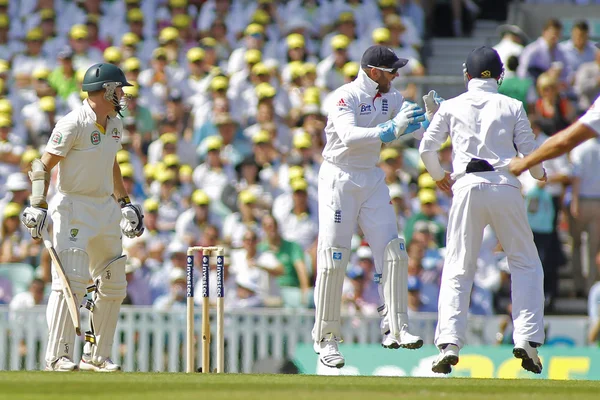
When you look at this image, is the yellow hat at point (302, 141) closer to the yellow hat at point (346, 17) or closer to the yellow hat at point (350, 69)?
the yellow hat at point (350, 69)

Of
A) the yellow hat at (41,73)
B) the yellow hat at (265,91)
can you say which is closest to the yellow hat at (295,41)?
the yellow hat at (265,91)

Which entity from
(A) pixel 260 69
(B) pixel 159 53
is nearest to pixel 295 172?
(A) pixel 260 69

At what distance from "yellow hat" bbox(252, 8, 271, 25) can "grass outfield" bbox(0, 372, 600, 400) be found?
9926 mm

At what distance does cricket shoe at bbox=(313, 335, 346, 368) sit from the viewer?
34.3 ft


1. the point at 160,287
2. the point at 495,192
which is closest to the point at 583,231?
the point at 160,287

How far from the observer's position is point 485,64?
1014 centimetres

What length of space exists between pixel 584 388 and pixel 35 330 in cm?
720

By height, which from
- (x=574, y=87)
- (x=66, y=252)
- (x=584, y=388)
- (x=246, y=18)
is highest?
(x=246, y=18)

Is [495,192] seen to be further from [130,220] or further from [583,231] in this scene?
[583,231]

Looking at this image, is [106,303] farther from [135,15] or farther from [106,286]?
[135,15]

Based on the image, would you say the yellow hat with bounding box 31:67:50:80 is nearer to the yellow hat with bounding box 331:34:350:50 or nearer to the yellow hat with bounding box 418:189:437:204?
the yellow hat with bounding box 331:34:350:50

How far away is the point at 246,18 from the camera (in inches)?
759

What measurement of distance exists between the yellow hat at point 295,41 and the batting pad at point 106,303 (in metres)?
7.82

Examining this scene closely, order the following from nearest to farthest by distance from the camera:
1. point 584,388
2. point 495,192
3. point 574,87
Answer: point 584,388 < point 495,192 < point 574,87
